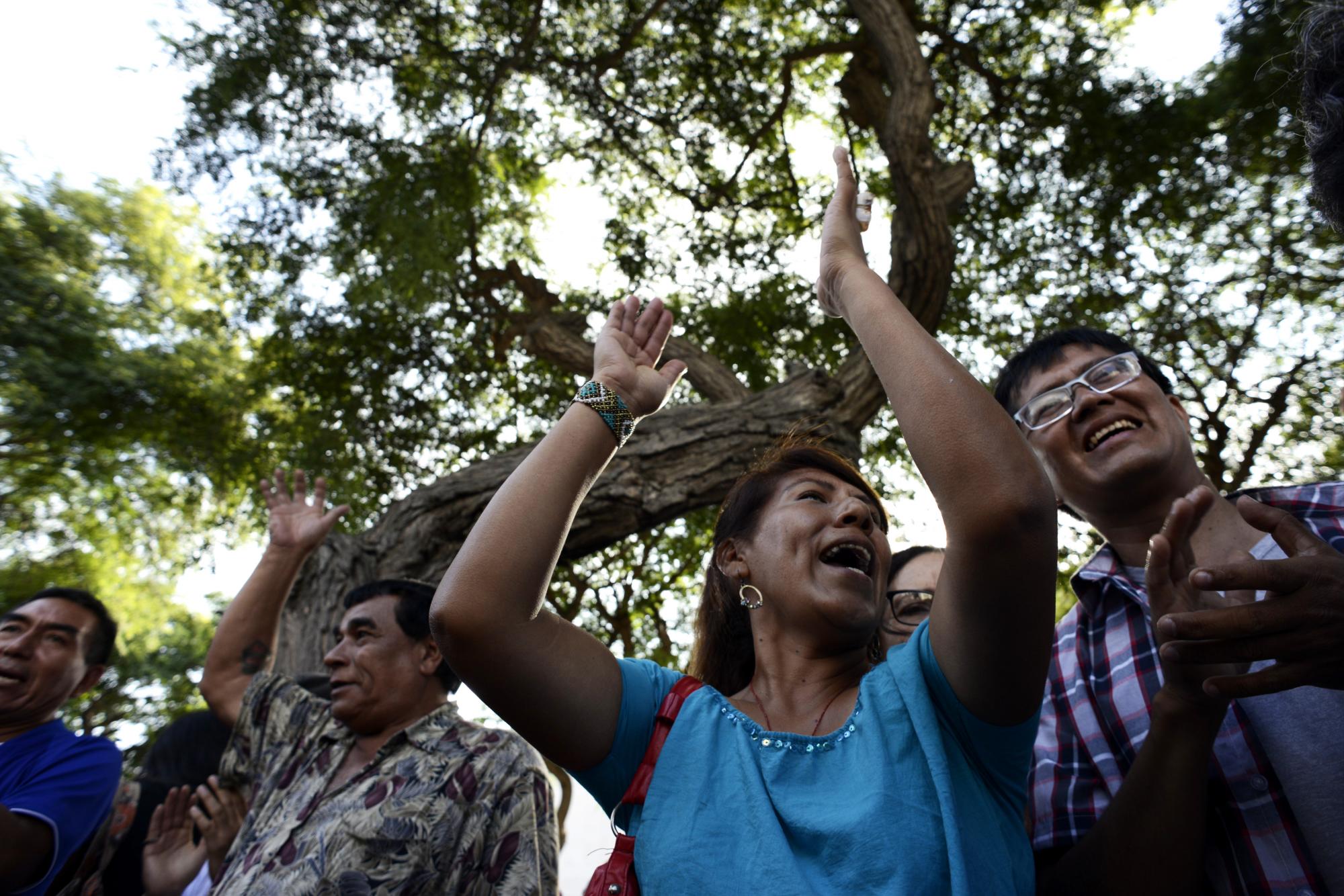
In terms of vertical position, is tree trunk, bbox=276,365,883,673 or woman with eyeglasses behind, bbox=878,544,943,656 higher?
tree trunk, bbox=276,365,883,673

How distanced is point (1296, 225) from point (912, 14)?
3875 mm

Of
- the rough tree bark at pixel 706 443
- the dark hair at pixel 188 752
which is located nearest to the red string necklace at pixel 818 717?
the dark hair at pixel 188 752

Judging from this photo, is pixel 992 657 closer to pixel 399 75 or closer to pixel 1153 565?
pixel 1153 565

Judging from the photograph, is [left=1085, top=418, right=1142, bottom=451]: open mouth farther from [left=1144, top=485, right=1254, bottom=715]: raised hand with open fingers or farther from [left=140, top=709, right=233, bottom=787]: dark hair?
[left=140, top=709, right=233, bottom=787]: dark hair

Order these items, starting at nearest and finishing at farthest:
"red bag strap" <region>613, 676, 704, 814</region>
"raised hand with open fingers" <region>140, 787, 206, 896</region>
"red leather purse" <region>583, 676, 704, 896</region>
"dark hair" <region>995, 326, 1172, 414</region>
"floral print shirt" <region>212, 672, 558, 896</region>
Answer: "red leather purse" <region>583, 676, 704, 896</region> → "red bag strap" <region>613, 676, 704, 814</region> → "dark hair" <region>995, 326, 1172, 414</region> → "floral print shirt" <region>212, 672, 558, 896</region> → "raised hand with open fingers" <region>140, 787, 206, 896</region>

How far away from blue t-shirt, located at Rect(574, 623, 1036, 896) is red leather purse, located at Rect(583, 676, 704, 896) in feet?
0.05

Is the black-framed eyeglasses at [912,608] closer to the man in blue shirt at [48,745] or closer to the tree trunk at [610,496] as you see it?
the tree trunk at [610,496]

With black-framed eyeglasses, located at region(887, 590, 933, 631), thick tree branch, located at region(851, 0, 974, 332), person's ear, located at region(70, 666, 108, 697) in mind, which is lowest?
person's ear, located at region(70, 666, 108, 697)

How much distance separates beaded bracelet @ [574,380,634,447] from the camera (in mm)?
1936

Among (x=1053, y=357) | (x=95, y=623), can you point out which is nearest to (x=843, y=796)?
(x=1053, y=357)

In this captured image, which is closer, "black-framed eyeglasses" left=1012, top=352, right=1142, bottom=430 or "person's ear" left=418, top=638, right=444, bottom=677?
"black-framed eyeglasses" left=1012, top=352, right=1142, bottom=430

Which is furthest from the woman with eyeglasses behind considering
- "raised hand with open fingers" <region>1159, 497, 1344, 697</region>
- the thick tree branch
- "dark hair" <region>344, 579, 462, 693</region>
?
the thick tree branch

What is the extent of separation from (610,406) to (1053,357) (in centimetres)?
132

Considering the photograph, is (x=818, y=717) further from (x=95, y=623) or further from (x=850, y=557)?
(x=95, y=623)
